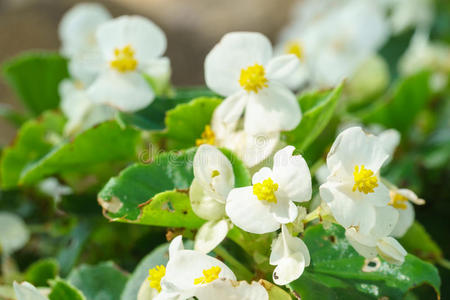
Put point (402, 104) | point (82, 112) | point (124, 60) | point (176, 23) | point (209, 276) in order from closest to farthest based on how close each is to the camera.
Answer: point (209, 276) → point (124, 60) → point (82, 112) → point (402, 104) → point (176, 23)

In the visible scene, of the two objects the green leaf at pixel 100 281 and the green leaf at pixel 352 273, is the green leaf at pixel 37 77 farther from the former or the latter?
the green leaf at pixel 352 273

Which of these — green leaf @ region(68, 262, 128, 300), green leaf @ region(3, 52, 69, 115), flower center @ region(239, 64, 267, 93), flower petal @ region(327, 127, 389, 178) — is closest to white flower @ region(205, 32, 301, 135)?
flower center @ region(239, 64, 267, 93)

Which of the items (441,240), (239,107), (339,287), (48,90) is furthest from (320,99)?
(48,90)

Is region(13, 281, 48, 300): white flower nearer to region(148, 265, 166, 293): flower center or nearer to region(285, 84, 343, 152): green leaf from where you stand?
region(148, 265, 166, 293): flower center

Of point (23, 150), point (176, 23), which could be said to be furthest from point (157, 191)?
point (176, 23)

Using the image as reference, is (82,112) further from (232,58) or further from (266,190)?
(266,190)

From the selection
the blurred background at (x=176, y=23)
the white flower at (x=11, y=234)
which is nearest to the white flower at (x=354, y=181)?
the white flower at (x=11, y=234)

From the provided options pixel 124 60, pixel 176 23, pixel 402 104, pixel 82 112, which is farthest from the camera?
pixel 176 23

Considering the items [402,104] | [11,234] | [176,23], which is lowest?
[176,23]
